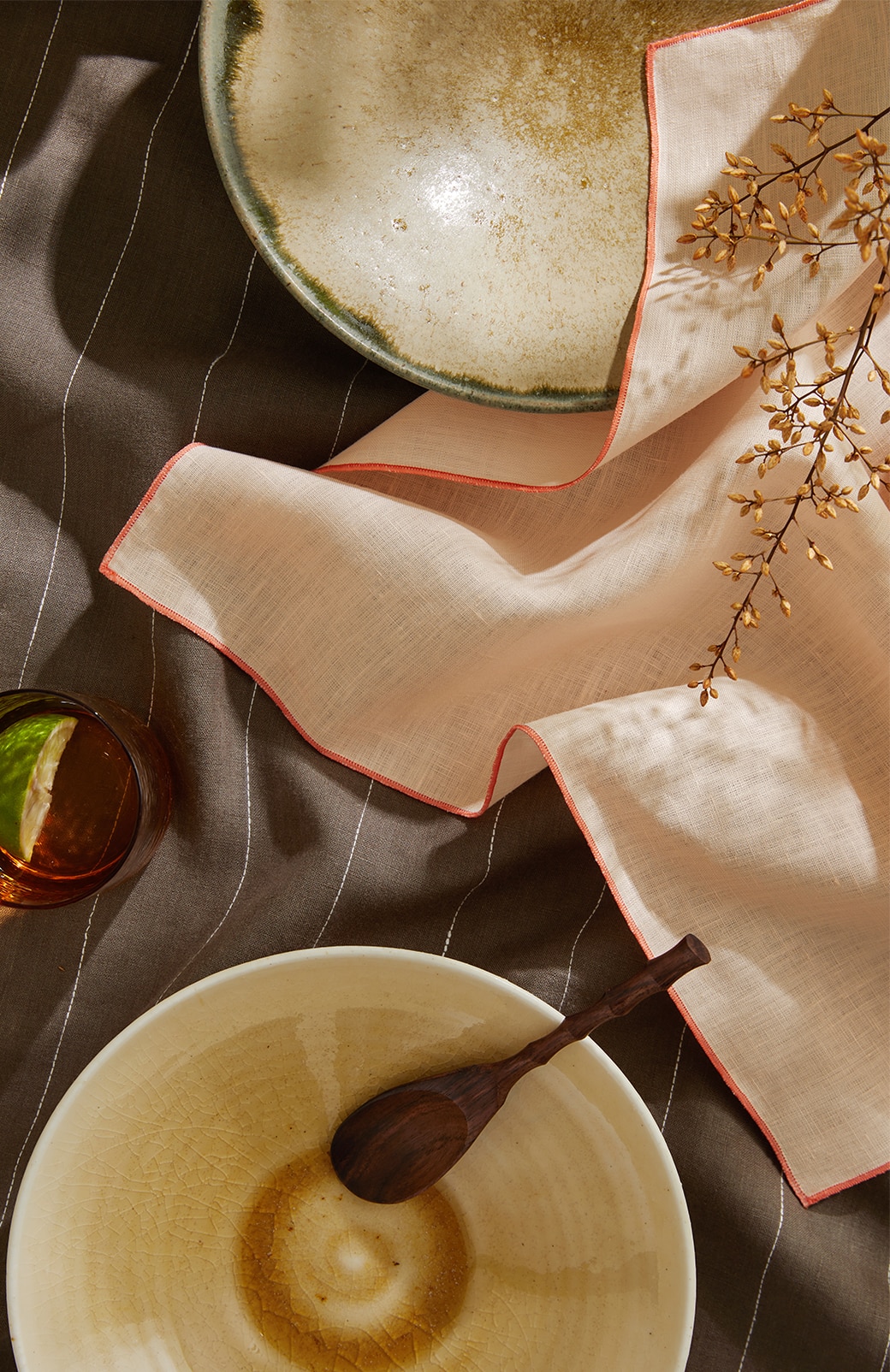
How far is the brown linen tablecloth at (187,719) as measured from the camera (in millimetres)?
695

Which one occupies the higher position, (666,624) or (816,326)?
(816,326)

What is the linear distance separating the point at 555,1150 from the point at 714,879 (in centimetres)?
20

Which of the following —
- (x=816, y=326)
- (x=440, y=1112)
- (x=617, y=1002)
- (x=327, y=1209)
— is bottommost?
(x=327, y=1209)

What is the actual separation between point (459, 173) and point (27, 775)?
49 cm

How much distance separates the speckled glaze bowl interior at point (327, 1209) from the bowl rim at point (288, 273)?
0.36 m

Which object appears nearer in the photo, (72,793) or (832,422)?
(832,422)

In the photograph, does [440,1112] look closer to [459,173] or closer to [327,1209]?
[327,1209]

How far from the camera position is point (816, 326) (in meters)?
0.61

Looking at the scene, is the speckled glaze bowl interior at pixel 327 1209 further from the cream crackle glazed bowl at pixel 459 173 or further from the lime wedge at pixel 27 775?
the cream crackle glazed bowl at pixel 459 173

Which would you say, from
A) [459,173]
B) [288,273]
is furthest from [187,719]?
[459,173]

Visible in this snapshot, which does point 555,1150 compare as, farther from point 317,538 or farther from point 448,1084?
point 317,538

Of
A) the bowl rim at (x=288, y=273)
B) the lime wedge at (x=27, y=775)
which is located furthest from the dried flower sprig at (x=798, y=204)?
the lime wedge at (x=27, y=775)

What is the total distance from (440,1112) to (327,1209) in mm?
130

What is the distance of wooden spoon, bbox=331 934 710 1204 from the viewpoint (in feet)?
1.97
